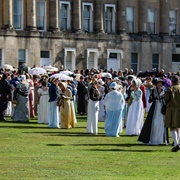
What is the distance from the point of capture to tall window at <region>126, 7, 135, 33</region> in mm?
82438

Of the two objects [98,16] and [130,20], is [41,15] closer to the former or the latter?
[98,16]

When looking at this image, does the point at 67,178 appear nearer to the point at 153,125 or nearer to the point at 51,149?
the point at 51,149

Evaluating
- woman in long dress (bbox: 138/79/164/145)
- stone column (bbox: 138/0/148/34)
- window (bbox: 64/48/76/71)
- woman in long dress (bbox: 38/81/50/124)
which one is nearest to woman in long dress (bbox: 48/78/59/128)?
woman in long dress (bbox: 38/81/50/124)

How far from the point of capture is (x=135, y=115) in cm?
3766

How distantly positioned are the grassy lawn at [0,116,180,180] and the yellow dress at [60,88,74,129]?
9.31ft

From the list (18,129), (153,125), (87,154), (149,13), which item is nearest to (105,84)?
(18,129)

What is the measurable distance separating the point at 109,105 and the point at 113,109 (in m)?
0.20

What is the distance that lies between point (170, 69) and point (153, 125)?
5197 cm

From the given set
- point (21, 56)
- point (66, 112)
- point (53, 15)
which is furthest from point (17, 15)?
point (66, 112)

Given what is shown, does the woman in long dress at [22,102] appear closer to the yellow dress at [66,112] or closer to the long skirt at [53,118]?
the long skirt at [53,118]

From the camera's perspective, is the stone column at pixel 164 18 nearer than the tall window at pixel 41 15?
No

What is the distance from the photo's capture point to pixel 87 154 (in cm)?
2923

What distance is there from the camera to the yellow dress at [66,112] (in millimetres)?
41125

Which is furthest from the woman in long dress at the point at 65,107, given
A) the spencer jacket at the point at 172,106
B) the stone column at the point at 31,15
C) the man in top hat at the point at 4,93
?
the stone column at the point at 31,15
